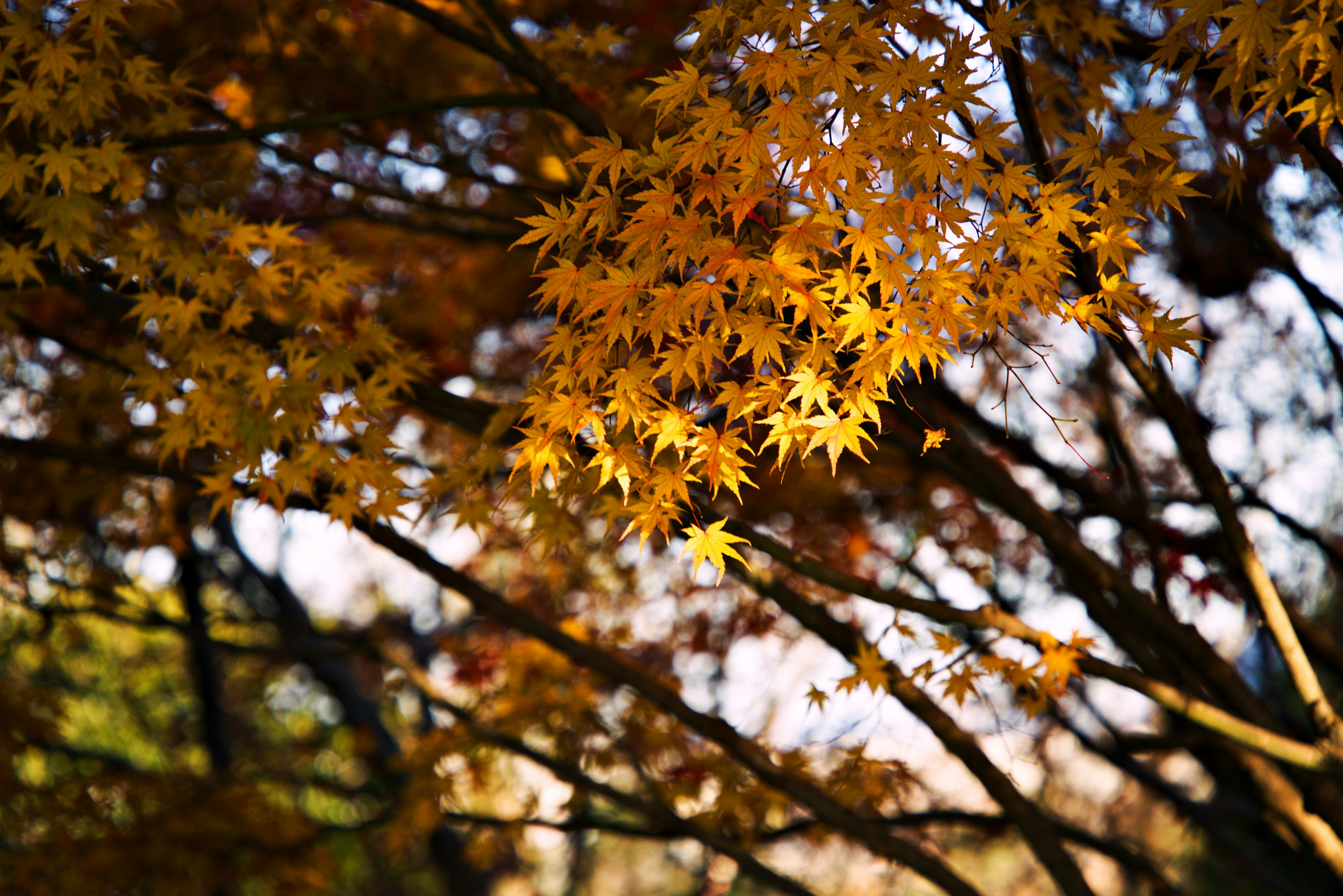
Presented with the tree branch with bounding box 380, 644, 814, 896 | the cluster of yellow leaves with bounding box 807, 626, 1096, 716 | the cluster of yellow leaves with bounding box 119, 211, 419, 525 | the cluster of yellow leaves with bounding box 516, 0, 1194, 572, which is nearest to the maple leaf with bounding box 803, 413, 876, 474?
the cluster of yellow leaves with bounding box 516, 0, 1194, 572

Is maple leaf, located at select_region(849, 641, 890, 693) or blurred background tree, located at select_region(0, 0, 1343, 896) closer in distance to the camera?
blurred background tree, located at select_region(0, 0, 1343, 896)

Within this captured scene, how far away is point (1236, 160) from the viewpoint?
8.63 feet

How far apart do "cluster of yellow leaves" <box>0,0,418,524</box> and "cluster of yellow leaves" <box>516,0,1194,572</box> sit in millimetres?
1054

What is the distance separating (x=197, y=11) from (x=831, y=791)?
16.7ft

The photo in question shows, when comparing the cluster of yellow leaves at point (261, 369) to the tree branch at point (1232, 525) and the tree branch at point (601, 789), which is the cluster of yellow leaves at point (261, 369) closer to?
the tree branch at point (601, 789)

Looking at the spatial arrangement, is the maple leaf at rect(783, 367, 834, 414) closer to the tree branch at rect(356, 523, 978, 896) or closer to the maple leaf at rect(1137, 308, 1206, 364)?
the maple leaf at rect(1137, 308, 1206, 364)

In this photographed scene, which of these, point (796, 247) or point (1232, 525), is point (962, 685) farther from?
point (796, 247)

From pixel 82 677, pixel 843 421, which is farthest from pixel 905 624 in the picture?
pixel 82 677

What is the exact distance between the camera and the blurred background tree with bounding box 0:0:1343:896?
1.90 metres

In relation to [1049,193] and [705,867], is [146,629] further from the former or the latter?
[705,867]

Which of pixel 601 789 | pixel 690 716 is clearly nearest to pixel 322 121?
pixel 690 716

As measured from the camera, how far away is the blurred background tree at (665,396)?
1.90 meters

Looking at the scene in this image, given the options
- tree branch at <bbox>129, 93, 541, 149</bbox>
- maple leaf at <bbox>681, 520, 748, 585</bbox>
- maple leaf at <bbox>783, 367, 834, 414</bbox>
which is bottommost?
maple leaf at <bbox>681, 520, 748, 585</bbox>

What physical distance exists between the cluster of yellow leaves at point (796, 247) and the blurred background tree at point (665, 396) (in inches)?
0.5
